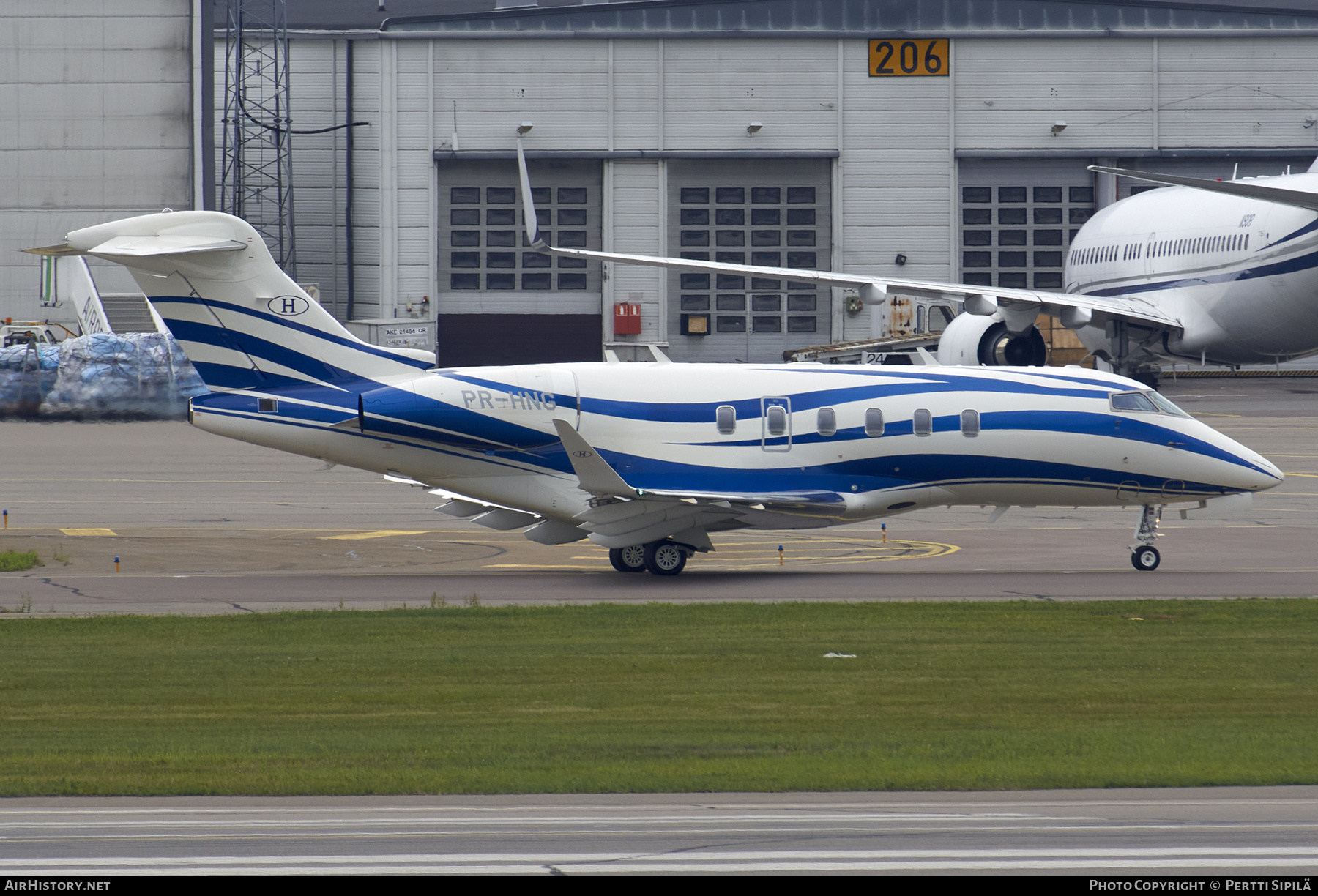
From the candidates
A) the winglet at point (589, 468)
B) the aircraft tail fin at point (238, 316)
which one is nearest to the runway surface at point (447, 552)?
the winglet at point (589, 468)

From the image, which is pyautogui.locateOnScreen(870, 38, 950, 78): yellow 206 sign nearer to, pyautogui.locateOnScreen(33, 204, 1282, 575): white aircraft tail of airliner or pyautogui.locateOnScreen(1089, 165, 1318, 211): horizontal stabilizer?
pyautogui.locateOnScreen(1089, 165, 1318, 211): horizontal stabilizer

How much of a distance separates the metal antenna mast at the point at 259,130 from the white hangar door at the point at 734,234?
18335 millimetres

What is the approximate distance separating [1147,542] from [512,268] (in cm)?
5164

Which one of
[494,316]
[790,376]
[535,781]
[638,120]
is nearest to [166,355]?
[494,316]

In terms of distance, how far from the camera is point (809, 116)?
7338 centimetres

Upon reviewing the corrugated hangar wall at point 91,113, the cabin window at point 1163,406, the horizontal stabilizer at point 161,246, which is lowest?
the cabin window at point 1163,406

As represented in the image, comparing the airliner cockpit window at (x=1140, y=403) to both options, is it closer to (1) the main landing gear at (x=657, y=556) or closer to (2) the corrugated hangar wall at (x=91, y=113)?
(1) the main landing gear at (x=657, y=556)

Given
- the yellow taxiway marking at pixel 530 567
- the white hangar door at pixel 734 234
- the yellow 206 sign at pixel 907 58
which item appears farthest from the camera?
the white hangar door at pixel 734 234

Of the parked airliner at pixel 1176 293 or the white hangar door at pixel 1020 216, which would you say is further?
the white hangar door at pixel 1020 216

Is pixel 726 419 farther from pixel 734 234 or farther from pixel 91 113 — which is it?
pixel 91 113

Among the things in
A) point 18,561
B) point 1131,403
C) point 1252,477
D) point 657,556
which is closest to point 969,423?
point 1131,403

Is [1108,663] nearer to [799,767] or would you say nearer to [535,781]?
[799,767]

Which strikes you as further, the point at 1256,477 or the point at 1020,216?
the point at 1020,216

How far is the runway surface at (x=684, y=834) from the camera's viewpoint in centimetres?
872
